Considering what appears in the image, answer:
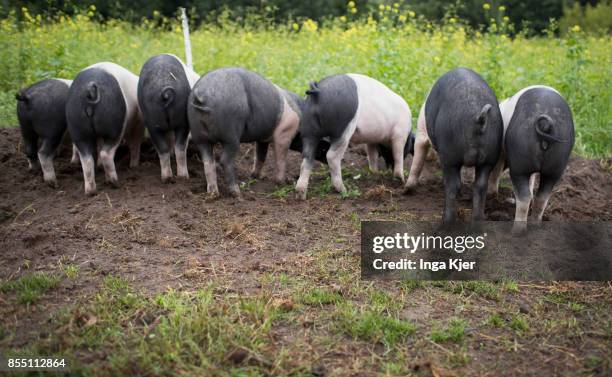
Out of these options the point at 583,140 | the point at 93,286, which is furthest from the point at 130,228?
the point at 583,140

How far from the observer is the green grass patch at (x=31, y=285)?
4075 millimetres

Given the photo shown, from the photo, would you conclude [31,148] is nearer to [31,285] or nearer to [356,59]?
Answer: [31,285]

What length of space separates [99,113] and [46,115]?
721 millimetres

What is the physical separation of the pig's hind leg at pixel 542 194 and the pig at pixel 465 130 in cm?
45

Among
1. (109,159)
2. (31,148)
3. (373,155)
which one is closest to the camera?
(109,159)

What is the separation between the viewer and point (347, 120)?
620cm

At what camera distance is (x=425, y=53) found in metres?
10.5

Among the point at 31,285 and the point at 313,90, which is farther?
the point at 313,90

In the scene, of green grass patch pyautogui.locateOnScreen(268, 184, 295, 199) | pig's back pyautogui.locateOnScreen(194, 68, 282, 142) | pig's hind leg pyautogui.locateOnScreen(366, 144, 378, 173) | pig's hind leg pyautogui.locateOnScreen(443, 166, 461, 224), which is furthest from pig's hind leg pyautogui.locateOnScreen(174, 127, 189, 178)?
pig's hind leg pyautogui.locateOnScreen(443, 166, 461, 224)

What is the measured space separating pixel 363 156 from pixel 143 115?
3269mm

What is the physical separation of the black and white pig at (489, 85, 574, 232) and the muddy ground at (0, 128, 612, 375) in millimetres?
672

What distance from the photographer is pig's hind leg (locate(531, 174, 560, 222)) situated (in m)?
5.12

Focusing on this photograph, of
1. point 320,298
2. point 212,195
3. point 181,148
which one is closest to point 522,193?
point 320,298

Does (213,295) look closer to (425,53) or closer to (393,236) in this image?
(393,236)
